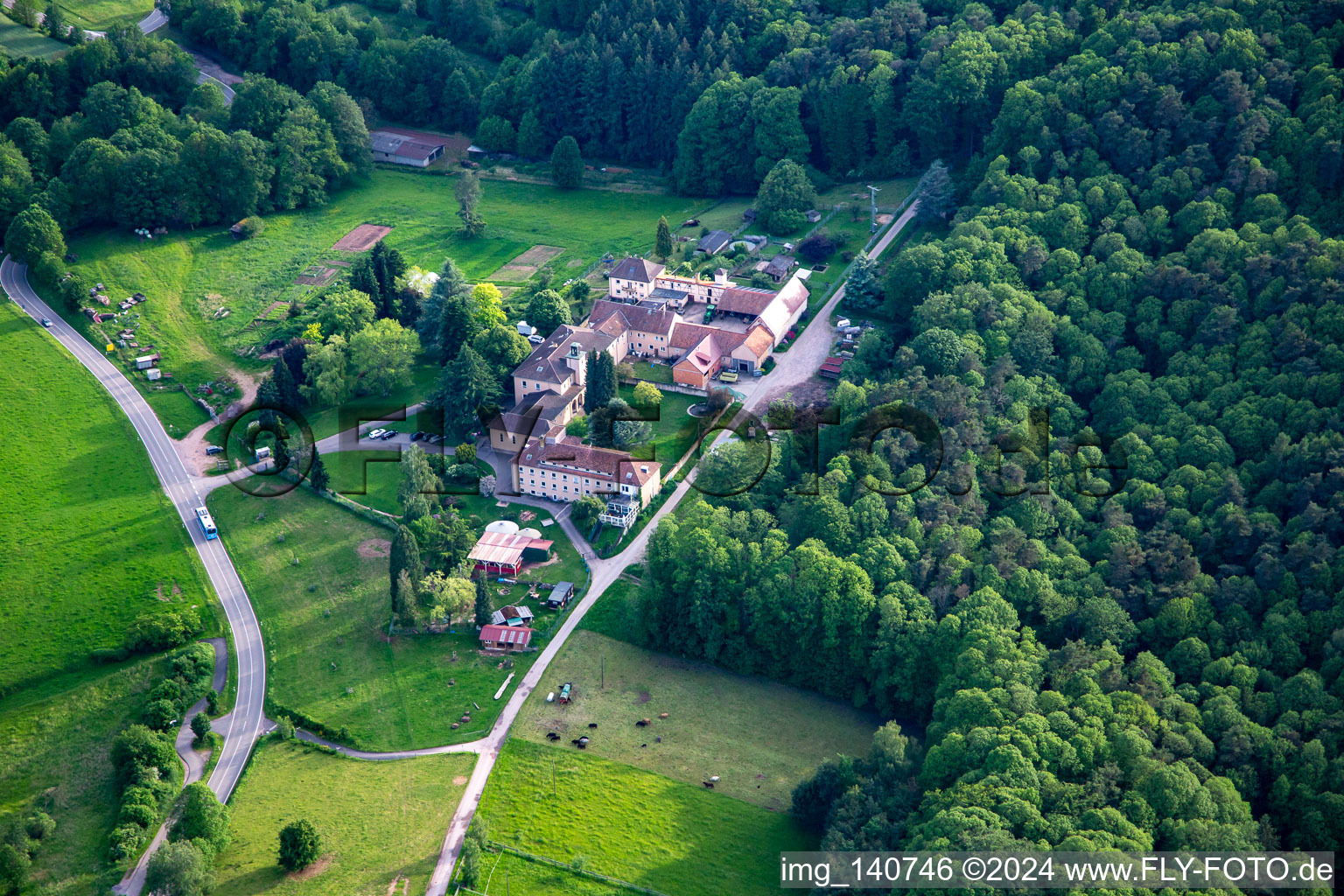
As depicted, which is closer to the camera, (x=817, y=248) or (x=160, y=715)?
(x=160, y=715)

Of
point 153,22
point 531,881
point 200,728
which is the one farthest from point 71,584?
point 153,22

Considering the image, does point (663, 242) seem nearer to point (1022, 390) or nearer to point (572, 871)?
point (1022, 390)

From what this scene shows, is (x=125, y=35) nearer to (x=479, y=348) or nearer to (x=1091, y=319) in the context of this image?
(x=479, y=348)

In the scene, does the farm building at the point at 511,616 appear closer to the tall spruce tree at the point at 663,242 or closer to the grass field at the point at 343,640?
the grass field at the point at 343,640

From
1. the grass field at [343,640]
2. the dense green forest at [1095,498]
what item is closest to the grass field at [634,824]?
the dense green forest at [1095,498]

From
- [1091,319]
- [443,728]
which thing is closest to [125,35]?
[443,728]

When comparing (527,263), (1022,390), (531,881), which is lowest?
(531,881)
